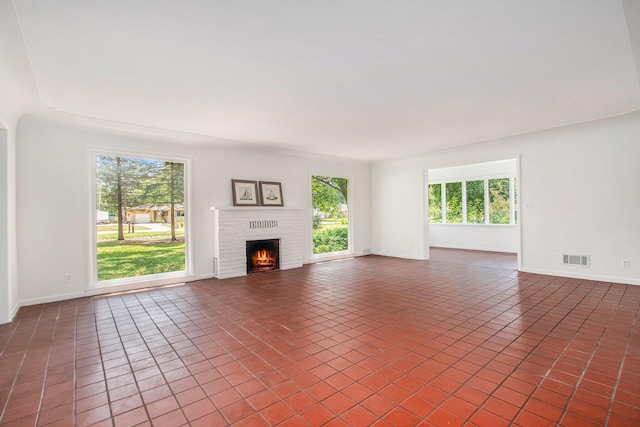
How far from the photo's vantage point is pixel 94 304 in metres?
4.11

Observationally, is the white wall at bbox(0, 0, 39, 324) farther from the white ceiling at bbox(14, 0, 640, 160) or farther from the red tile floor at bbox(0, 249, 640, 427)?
the red tile floor at bbox(0, 249, 640, 427)

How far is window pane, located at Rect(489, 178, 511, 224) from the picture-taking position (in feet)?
28.5

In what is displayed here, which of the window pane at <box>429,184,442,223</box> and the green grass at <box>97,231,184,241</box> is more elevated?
the window pane at <box>429,184,442,223</box>

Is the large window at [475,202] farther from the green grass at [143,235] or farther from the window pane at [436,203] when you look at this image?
the green grass at [143,235]

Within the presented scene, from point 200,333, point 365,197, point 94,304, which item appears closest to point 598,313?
point 200,333

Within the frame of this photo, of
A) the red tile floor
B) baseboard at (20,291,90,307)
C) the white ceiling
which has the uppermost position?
the white ceiling

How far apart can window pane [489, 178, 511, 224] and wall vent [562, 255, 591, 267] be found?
365 cm

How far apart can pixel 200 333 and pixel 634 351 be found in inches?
150

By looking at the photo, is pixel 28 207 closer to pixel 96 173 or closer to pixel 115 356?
pixel 96 173

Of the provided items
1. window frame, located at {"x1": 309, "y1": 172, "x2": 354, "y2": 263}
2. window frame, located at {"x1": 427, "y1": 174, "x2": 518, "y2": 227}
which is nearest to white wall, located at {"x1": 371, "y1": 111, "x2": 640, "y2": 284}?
window frame, located at {"x1": 427, "y1": 174, "x2": 518, "y2": 227}

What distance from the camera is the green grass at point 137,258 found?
4.75 metres

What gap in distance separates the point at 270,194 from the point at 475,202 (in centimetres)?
638

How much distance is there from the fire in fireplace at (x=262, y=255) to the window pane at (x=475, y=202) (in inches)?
245

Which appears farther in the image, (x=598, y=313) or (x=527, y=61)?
(x=598, y=313)
